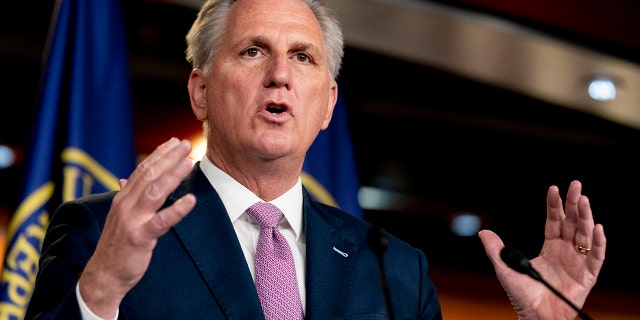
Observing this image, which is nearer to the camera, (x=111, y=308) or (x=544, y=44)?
(x=111, y=308)

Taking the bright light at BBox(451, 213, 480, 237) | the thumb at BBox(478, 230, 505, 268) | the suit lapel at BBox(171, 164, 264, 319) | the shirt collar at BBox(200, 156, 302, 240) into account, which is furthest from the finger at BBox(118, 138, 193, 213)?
the bright light at BBox(451, 213, 480, 237)

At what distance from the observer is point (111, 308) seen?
1.28 m

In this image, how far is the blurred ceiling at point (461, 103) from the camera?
3.94 metres

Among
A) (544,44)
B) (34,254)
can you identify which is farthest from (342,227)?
(544,44)

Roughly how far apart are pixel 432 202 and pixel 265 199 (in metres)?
5.30

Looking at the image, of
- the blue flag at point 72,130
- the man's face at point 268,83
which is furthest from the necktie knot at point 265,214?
the blue flag at point 72,130

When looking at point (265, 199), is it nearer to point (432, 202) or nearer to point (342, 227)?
point (342, 227)

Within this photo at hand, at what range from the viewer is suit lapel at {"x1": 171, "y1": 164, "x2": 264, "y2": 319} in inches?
59.5

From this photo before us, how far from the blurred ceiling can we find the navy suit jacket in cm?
202

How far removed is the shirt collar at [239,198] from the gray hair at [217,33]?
27cm

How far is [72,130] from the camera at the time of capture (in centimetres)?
272

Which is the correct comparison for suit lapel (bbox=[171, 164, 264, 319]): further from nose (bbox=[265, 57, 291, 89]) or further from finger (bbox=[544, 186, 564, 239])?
finger (bbox=[544, 186, 564, 239])

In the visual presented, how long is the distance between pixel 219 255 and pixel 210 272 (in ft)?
0.14

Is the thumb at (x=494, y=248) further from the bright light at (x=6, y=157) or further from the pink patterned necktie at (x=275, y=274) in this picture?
the bright light at (x=6, y=157)
